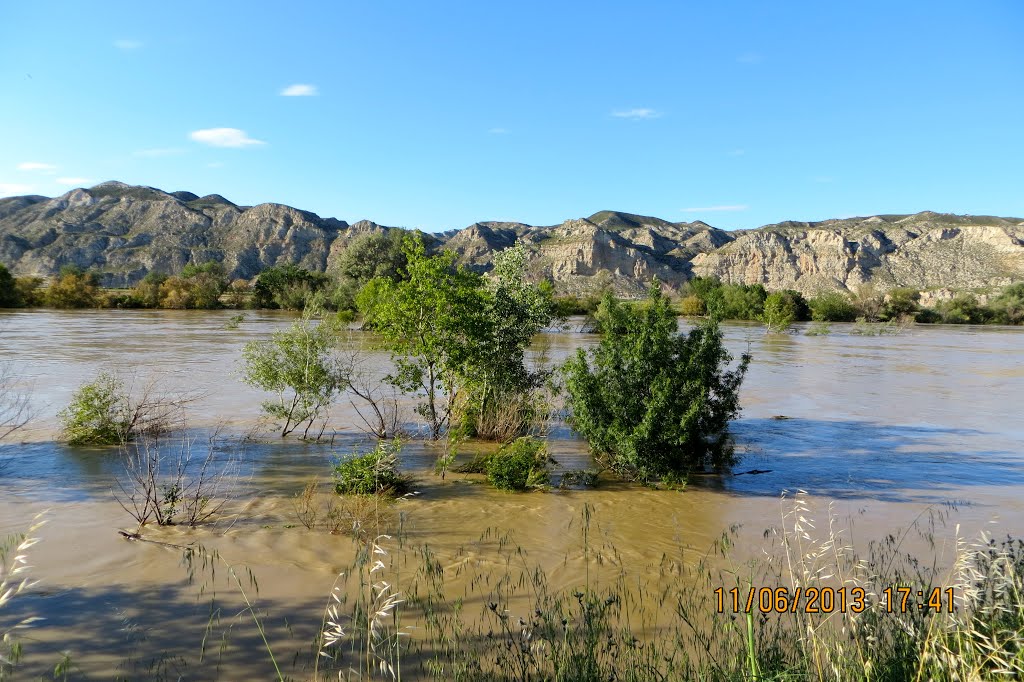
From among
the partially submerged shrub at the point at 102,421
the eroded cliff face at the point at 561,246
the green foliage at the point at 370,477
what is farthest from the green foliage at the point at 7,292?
the green foliage at the point at 370,477

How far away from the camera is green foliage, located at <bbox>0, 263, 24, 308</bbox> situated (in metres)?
60.3

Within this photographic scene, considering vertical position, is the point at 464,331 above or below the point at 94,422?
above

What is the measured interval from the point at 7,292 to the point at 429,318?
6743 centimetres

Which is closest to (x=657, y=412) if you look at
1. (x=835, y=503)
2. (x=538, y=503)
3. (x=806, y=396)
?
(x=538, y=503)

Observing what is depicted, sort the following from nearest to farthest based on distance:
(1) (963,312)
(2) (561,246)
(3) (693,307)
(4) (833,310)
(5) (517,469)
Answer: (5) (517,469) → (4) (833,310) → (3) (693,307) → (1) (963,312) → (2) (561,246)

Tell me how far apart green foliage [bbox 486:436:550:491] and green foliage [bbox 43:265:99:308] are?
220ft

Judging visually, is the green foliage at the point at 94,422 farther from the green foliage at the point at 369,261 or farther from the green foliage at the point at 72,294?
the green foliage at the point at 72,294

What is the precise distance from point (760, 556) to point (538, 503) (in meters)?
3.05

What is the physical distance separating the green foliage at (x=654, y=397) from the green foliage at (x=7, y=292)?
6951cm

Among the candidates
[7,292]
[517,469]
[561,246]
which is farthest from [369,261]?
[561,246]

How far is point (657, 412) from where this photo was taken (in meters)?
9.59

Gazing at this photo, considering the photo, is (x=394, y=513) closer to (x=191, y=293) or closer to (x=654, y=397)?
(x=654, y=397)

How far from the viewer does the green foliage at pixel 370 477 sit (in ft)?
28.9

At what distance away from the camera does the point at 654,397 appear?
9.76 metres
